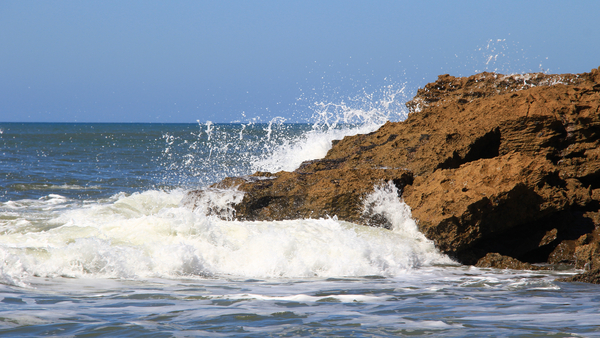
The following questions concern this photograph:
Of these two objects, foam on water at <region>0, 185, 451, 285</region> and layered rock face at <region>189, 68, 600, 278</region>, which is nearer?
foam on water at <region>0, 185, 451, 285</region>

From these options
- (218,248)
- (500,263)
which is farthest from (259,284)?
(500,263)

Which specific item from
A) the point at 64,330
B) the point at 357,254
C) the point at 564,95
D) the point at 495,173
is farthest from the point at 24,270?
the point at 564,95

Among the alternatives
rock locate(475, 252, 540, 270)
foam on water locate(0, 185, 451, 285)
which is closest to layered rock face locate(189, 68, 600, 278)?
rock locate(475, 252, 540, 270)

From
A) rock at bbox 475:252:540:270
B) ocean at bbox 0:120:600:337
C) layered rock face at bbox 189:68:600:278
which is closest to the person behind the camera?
ocean at bbox 0:120:600:337

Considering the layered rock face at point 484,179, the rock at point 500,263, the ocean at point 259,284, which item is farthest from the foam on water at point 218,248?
the rock at point 500,263

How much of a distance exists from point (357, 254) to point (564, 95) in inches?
149

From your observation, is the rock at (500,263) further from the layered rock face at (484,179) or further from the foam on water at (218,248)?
the foam on water at (218,248)

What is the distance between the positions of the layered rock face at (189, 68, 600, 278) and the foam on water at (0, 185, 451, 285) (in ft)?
0.87

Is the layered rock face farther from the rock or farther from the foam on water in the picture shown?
the foam on water

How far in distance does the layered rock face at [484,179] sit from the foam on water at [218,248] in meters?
0.26

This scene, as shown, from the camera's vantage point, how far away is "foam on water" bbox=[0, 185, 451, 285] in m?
4.64

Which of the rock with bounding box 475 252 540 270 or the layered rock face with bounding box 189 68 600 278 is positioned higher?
the layered rock face with bounding box 189 68 600 278

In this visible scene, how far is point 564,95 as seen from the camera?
6.70 m

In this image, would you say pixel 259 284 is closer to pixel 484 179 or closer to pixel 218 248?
pixel 218 248
